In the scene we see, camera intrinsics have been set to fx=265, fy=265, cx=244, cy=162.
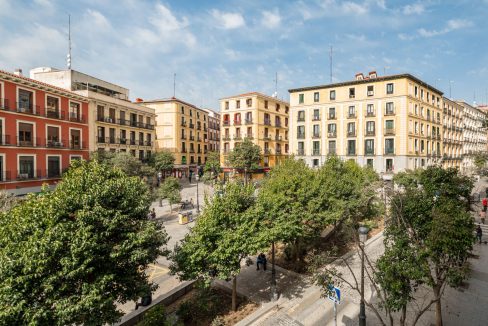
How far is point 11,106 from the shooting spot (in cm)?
2573

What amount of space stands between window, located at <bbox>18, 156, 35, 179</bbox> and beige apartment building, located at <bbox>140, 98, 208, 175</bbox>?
27.4 metres

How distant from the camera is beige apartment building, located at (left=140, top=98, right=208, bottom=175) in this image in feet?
178

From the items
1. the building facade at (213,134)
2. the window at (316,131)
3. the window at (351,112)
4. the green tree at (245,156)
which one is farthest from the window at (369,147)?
the building facade at (213,134)

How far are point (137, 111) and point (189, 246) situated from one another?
3779 cm

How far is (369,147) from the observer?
41531 mm

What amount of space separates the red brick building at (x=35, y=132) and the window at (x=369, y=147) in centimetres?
4038

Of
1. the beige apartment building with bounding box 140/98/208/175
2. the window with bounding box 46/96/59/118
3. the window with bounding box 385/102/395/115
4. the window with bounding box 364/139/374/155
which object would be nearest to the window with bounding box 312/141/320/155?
the window with bounding box 364/139/374/155

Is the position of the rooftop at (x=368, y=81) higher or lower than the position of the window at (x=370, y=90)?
Result: higher

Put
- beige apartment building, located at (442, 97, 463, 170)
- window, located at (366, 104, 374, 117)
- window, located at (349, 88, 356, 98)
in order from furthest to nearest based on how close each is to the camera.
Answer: beige apartment building, located at (442, 97, 463, 170) → window, located at (349, 88, 356, 98) → window, located at (366, 104, 374, 117)

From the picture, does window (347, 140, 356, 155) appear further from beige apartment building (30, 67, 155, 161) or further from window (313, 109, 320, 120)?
beige apartment building (30, 67, 155, 161)

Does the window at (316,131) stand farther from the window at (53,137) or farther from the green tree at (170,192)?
the window at (53,137)

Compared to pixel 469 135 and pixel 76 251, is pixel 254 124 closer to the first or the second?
pixel 76 251

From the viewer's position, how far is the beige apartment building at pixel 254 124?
51000 mm

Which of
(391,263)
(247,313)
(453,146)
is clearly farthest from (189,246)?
(453,146)
